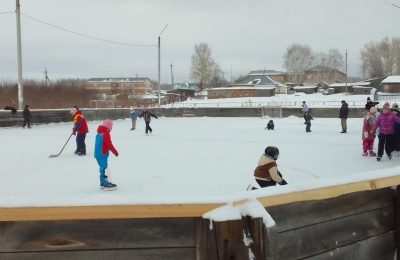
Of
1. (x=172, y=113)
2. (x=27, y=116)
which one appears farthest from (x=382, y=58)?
(x=27, y=116)

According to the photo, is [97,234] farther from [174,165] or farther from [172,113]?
[172,113]

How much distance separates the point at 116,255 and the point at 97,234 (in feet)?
0.55

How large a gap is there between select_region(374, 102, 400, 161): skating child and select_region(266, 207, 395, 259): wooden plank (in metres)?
7.91

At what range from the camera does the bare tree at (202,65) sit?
99.7m

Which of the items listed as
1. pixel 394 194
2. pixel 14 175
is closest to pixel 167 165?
pixel 14 175

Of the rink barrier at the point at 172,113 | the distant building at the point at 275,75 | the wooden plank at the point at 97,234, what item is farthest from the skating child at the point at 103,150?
the distant building at the point at 275,75

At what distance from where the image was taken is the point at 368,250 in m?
3.27

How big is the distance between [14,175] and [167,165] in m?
3.46

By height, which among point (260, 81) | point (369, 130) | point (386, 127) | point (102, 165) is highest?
point (260, 81)

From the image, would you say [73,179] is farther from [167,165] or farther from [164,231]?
[164,231]

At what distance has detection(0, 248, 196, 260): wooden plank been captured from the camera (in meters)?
2.42

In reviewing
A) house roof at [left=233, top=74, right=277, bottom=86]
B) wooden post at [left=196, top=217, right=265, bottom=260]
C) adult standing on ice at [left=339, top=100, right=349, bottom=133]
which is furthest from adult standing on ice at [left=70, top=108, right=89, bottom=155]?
house roof at [left=233, top=74, right=277, bottom=86]

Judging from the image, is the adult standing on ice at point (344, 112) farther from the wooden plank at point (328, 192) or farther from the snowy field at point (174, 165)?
the wooden plank at point (328, 192)

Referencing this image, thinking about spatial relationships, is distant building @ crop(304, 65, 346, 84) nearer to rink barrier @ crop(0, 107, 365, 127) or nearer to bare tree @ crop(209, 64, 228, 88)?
bare tree @ crop(209, 64, 228, 88)
